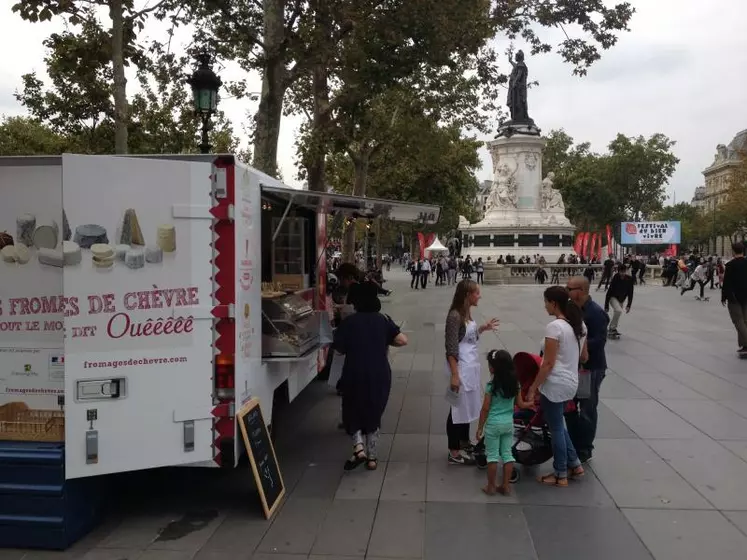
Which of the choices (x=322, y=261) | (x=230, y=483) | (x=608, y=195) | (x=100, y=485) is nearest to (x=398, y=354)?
(x=322, y=261)

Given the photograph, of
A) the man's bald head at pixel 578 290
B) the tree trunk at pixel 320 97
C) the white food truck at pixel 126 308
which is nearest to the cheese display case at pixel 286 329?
the white food truck at pixel 126 308

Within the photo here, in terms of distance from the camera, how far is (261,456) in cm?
484

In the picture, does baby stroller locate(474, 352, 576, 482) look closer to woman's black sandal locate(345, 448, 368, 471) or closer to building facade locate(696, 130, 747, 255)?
woman's black sandal locate(345, 448, 368, 471)

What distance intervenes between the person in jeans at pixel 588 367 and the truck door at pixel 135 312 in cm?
324

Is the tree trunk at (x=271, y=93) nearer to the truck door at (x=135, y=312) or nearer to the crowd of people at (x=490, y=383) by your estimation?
the crowd of people at (x=490, y=383)

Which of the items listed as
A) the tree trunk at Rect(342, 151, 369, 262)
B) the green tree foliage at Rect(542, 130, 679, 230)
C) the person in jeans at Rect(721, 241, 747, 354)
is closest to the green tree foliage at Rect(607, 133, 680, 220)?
the green tree foliage at Rect(542, 130, 679, 230)

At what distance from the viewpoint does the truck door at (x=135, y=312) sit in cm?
417

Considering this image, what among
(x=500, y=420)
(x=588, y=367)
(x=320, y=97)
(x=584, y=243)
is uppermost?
(x=320, y=97)

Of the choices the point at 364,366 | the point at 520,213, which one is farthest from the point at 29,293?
the point at 520,213

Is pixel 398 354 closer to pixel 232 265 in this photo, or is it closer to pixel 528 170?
pixel 232 265

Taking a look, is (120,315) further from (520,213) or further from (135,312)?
(520,213)

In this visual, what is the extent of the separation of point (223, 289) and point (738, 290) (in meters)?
9.74

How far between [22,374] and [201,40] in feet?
36.3

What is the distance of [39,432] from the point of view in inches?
176
